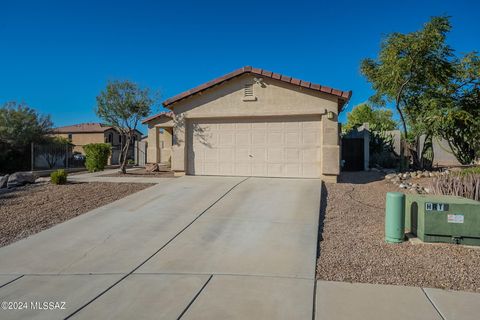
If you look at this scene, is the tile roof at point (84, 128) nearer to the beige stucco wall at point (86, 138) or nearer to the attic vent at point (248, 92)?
the beige stucco wall at point (86, 138)

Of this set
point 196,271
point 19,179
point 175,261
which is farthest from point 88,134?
point 196,271

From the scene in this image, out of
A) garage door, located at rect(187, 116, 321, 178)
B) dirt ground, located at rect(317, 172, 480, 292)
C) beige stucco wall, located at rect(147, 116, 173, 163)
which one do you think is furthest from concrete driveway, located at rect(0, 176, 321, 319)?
beige stucco wall, located at rect(147, 116, 173, 163)

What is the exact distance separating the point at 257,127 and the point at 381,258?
825cm

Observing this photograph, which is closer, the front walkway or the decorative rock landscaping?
the front walkway

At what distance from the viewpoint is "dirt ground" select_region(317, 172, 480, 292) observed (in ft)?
15.6

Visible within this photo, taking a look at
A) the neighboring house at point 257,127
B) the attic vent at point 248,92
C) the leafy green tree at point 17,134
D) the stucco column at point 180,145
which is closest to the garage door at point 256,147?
the neighboring house at point 257,127

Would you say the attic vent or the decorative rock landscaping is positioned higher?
the attic vent

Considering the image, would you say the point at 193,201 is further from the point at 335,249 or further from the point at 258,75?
the point at 258,75

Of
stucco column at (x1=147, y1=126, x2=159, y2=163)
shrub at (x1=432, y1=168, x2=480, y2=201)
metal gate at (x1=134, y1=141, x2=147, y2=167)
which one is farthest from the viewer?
metal gate at (x1=134, y1=141, x2=147, y2=167)

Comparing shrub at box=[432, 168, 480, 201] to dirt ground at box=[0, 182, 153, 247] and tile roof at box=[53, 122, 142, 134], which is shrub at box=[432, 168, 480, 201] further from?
tile roof at box=[53, 122, 142, 134]

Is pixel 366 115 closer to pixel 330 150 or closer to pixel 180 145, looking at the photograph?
pixel 330 150

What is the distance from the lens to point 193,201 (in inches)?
366

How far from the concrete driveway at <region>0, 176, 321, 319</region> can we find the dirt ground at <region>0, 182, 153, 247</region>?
565 millimetres

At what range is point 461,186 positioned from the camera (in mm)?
8258
